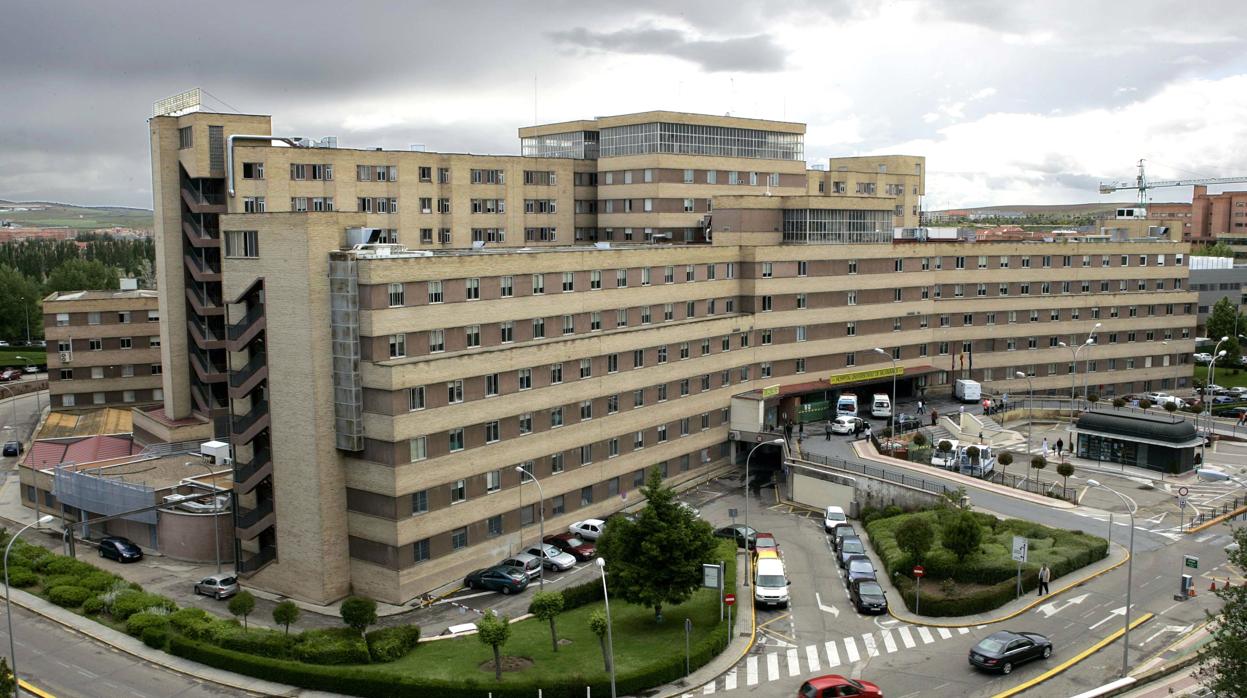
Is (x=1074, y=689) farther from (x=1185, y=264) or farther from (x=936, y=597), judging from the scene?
(x=1185, y=264)

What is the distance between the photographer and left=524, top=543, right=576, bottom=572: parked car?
6097 cm

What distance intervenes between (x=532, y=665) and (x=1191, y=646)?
2919 cm

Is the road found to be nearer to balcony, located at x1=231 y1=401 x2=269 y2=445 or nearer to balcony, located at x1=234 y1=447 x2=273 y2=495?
balcony, located at x1=234 y1=447 x2=273 y2=495

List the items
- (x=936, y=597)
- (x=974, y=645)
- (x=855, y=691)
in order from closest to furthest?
(x=855, y=691) → (x=974, y=645) → (x=936, y=597)

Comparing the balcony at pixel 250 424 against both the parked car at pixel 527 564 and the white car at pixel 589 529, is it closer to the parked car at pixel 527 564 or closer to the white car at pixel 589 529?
the parked car at pixel 527 564

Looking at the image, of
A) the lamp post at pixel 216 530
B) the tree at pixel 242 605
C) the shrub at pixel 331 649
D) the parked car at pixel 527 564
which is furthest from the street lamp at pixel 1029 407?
the lamp post at pixel 216 530

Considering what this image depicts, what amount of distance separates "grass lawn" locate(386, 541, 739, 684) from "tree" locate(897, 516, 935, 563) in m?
9.28

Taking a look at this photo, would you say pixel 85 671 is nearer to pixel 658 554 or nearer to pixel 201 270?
pixel 658 554

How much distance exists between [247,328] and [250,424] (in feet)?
18.2

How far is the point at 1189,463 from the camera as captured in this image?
77.7 metres

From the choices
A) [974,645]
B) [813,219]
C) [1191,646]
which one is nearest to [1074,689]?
[974,645]

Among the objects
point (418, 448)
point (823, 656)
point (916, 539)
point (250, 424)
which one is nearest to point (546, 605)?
point (823, 656)

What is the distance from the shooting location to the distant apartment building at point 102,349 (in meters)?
107

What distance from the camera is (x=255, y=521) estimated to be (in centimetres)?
6066
